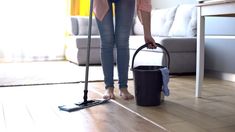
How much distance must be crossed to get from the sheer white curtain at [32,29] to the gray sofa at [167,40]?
0.54 meters

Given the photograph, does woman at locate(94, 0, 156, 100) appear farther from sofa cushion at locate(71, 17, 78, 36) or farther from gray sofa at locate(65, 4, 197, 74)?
sofa cushion at locate(71, 17, 78, 36)

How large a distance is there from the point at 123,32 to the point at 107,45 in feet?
0.43

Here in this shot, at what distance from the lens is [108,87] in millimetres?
2117

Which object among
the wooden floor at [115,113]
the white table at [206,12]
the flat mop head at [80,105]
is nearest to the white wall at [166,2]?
the white table at [206,12]

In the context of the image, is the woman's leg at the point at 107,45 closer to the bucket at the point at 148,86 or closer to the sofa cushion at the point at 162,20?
the bucket at the point at 148,86

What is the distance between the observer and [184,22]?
3.58 metres

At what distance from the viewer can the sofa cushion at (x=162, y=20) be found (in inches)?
154

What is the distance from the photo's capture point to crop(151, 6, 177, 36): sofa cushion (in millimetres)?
3920

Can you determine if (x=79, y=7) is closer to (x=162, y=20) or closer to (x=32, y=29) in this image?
(x=32, y=29)

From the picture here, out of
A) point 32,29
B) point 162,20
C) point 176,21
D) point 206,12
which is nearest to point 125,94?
point 206,12

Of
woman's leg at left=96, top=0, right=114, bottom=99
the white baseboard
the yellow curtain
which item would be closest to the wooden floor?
woman's leg at left=96, top=0, right=114, bottom=99

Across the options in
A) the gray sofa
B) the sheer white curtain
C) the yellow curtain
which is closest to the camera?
the gray sofa

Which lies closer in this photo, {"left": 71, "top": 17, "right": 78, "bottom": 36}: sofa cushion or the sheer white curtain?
{"left": 71, "top": 17, "right": 78, "bottom": 36}: sofa cushion

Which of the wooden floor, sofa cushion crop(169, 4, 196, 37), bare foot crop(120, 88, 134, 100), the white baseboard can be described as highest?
sofa cushion crop(169, 4, 196, 37)
